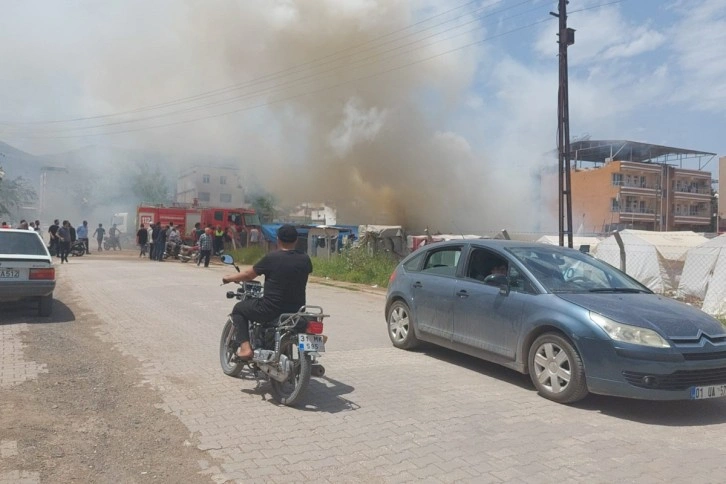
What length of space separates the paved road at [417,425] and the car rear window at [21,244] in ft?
7.52

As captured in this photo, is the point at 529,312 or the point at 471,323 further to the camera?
the point at 471,323

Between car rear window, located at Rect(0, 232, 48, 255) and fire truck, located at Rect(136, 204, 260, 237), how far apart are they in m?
18.9

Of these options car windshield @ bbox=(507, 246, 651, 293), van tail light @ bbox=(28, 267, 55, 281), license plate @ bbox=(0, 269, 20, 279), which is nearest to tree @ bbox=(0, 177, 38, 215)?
van tail light @ bbox=(28, 267, 55, 281)

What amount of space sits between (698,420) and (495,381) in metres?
1.72

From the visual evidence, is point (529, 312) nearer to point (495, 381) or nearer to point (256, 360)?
point (495, 381)

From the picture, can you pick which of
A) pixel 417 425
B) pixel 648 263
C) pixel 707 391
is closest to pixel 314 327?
pixel 417 425

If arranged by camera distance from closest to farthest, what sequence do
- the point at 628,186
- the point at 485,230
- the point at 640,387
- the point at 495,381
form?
1. the point at 640,387
2. the point at 495,381
3. the point at 485,230
4. the point at 628,186

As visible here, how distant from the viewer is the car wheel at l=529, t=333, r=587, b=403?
4801mm

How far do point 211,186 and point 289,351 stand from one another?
201 ft

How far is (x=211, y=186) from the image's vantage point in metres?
63.8

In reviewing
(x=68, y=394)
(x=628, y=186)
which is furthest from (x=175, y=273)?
(x=628, y=186)

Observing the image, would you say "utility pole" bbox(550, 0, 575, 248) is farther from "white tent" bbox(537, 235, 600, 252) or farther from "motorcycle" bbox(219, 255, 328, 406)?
"motorcycle" bbox(219, 255, 328, 406)

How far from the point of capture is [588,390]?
4.77 metres

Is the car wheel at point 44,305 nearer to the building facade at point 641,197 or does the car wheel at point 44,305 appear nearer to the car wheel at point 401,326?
the car wheel at point 401,326
